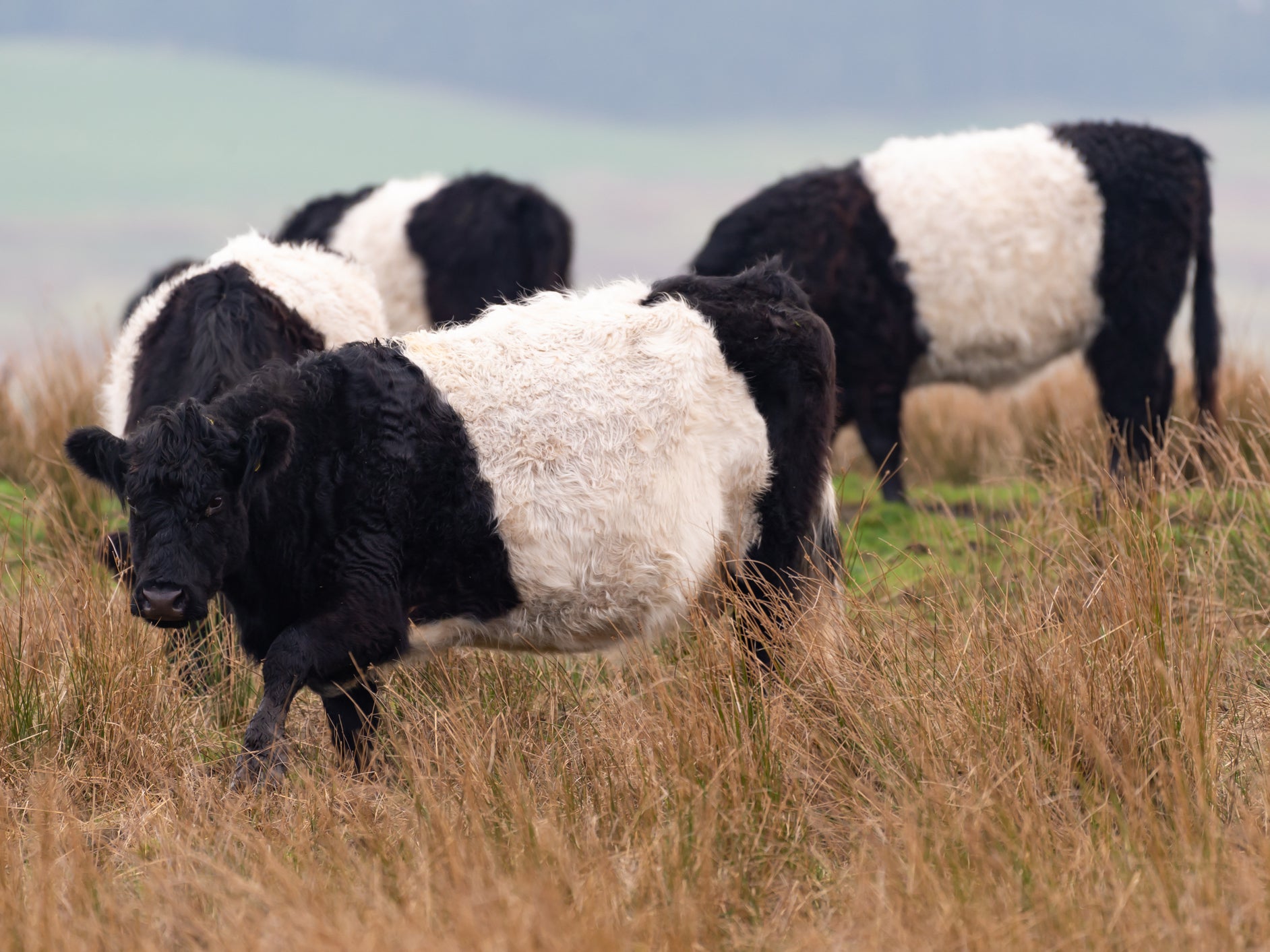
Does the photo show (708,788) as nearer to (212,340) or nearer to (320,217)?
(212,340)

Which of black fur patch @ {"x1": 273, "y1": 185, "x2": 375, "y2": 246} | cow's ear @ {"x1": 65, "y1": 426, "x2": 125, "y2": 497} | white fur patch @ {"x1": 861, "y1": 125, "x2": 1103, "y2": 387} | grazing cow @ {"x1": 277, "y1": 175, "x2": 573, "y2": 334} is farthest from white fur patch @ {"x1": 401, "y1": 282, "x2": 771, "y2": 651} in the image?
black fur patch @ {"x1": 273, "y1": 185, "x2": 375, "y2": 246}

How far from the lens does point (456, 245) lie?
10.6 m

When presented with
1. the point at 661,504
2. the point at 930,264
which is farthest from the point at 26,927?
the point at 930,264

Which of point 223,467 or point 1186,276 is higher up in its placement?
point 223,467

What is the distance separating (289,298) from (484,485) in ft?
7.81

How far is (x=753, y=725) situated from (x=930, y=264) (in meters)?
5.90

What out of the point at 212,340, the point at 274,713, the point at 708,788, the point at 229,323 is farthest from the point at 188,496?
the point at 229,323

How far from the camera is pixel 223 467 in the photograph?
13.4 ft

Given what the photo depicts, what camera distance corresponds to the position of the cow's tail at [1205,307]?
945 centimetres

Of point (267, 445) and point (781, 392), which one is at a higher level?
point (267, 445)

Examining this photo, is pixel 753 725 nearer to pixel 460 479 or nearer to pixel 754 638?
pixel 754 638

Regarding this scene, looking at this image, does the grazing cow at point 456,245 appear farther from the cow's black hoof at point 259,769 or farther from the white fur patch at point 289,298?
the cow's black hoof at point 259,769

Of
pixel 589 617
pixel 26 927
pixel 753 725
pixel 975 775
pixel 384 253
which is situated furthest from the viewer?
pixel 384 253

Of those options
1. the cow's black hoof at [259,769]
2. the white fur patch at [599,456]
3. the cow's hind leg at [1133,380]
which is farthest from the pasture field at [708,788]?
the cow's hind leg at [1133,380]
